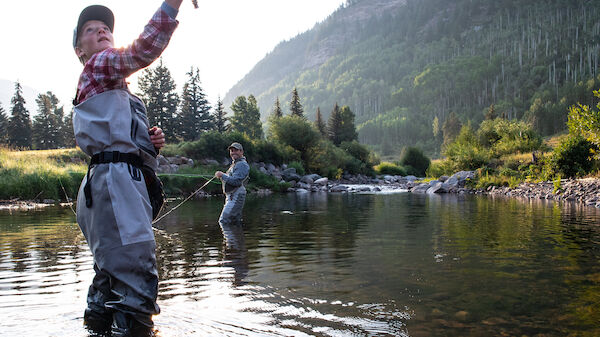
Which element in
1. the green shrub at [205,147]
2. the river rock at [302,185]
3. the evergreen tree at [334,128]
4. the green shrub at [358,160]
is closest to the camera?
the green shrub at [205,147]

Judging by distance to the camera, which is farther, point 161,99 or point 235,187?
point 161,99

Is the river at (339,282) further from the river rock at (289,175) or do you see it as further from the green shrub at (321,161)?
the green shrub at (321,161)

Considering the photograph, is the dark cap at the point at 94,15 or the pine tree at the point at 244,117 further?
the pine tree at the point at 244,117

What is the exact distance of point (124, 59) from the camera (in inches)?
111

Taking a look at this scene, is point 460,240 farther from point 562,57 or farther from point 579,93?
point 562,57

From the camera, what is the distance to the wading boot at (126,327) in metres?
2.94

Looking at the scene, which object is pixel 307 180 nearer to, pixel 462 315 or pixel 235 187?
pixel 235 187

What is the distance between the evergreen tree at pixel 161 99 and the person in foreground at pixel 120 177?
5598cm

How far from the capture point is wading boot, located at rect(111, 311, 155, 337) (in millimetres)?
2936

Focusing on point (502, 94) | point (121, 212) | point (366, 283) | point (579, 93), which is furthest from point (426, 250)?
point (502, 94)

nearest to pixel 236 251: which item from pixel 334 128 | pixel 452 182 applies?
pixel 452 182

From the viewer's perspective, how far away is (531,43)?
186m

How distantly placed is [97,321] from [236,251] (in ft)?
13.1

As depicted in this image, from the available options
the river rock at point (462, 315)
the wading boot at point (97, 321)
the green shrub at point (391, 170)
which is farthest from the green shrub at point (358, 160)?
the wading boot at point (97, 321)
